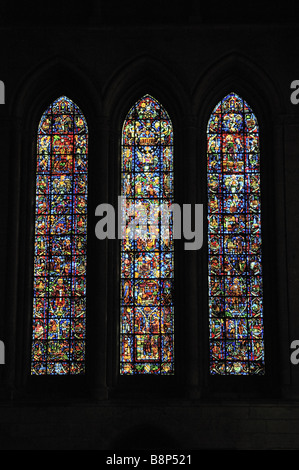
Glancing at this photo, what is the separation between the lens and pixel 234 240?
1402cm

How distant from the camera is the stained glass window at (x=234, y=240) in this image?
13656 millimetres

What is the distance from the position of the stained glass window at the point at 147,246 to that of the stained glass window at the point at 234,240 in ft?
2.34

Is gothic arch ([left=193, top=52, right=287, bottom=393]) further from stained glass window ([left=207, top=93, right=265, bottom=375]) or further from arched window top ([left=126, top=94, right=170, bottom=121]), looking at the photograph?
arched window top ([left=126, top=94, right=170, bottom=121])

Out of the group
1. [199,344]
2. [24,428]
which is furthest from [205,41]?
[24,428]

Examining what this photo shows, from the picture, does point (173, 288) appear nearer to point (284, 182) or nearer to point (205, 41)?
point (284, 182)

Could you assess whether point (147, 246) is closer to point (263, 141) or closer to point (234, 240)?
point (234, 240)

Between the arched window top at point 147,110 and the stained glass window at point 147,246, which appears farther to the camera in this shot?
the arched window top at point 147,110

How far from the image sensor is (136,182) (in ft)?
47.0

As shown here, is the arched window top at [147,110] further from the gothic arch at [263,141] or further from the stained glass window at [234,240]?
the stained glass window at [234,240]

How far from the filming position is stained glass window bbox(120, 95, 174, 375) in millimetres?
13711

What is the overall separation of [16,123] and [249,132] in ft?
12.7

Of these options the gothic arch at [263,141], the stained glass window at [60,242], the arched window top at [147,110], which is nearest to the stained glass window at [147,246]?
the arched window top at [147,110]

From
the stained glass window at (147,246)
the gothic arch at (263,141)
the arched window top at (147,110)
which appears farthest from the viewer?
the arched window top at (147,110)

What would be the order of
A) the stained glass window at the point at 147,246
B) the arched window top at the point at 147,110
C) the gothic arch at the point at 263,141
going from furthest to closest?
the arched window top at the point at 147,110 < the stained glass window at the point at 147,246 < the gothic arch at the point at 263,141
